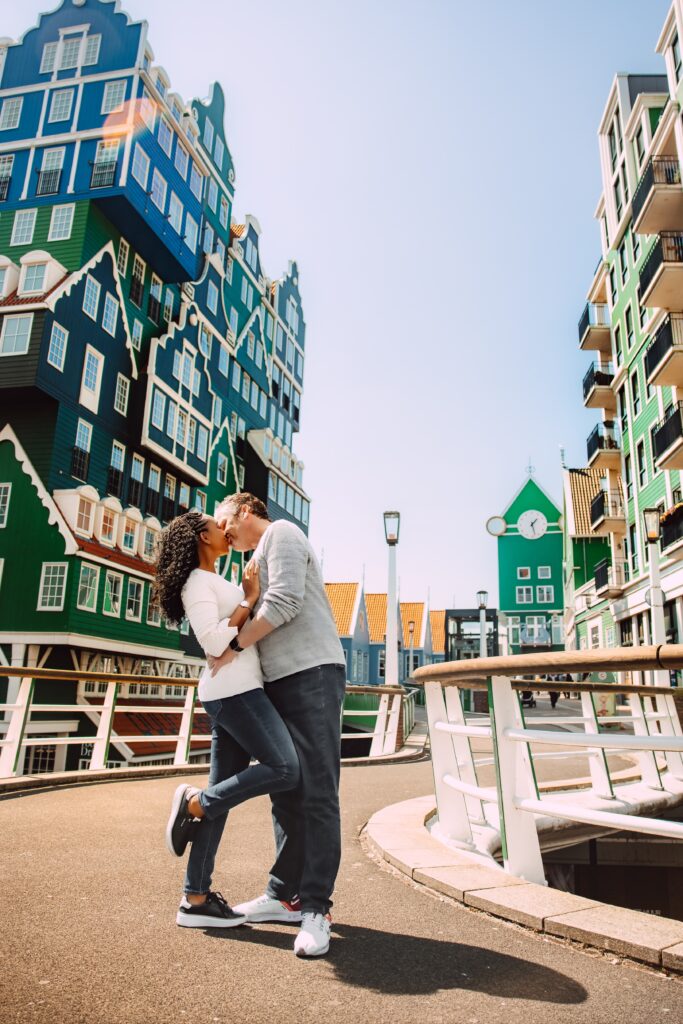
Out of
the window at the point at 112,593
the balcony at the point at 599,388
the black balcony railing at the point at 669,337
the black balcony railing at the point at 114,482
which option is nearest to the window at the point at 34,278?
the black balcony railing at the point at 114,482

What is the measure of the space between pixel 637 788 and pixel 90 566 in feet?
71.9

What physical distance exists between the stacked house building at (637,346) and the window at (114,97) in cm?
1961

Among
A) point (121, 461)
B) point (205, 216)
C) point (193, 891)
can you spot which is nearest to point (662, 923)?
point (193, 891)

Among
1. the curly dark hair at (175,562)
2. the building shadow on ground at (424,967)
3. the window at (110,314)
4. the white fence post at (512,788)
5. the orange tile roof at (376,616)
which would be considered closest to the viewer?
the building shadow on ground at (424,967)

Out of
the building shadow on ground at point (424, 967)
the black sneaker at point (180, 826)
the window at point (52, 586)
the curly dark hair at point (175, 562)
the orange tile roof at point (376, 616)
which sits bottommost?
the building shadow on ground at point (424, 967)

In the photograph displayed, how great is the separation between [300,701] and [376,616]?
64.1 meters

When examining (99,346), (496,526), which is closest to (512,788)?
(99,346)

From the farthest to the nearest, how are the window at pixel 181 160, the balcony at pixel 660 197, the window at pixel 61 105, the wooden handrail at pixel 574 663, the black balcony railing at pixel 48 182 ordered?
the window at pixel 181 160, the window at pixel 61 105, the black balcony railing at pixel 48 182, the balcony at pixel 660 197, the wooden handrail at pixel 574 663

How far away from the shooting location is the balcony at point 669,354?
78.6ft

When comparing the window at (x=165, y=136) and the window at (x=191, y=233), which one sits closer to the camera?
the window at (x=165, y=136)

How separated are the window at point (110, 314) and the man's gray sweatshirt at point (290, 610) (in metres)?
28.0

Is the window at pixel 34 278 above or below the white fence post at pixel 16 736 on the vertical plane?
above

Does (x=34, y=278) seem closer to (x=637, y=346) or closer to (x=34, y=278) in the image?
(x=34, y=278)

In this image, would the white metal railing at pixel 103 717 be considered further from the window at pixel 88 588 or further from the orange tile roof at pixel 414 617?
the orange tile roof at pixel 414 617
